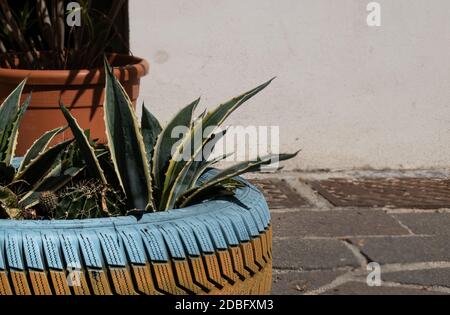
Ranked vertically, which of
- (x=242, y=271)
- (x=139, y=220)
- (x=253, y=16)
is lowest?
(x=242, y=271)

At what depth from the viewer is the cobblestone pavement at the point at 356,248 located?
9.82ft

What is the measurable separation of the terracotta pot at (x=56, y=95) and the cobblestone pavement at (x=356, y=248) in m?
1.02

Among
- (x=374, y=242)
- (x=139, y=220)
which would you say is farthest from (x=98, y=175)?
(x=374, y=242)

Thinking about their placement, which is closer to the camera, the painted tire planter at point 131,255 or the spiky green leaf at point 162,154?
the painted tire planter at point 131,255

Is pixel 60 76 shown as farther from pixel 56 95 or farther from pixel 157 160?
pixel 157 160

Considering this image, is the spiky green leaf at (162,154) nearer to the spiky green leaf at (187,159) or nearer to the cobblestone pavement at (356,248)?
the spiky green leaf at (187,159)

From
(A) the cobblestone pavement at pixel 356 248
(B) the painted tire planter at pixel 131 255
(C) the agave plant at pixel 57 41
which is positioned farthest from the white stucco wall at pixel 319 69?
(B) the painted tire planter at pixel 131 255

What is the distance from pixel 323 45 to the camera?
15.2 feet

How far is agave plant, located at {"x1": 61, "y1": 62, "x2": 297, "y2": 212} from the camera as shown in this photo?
1843 millimetres

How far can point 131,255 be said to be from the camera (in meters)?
1.60

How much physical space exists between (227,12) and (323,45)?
24.5 inches

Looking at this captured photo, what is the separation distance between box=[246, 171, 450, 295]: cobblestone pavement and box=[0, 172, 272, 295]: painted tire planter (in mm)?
1194

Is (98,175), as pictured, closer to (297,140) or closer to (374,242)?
(374,242)
